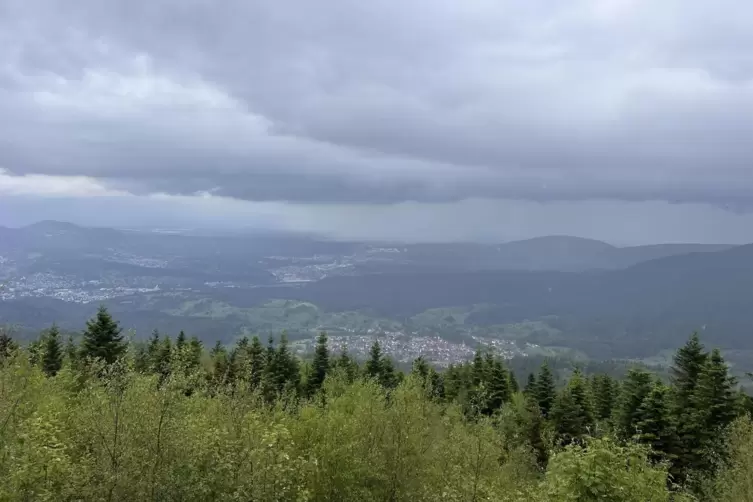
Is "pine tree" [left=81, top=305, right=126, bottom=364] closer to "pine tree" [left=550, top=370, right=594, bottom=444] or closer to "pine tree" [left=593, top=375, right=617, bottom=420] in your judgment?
"pine tree" [left=550, top=370, right=594, bottom=444]

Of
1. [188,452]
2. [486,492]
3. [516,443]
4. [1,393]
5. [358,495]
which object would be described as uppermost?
[1,393]

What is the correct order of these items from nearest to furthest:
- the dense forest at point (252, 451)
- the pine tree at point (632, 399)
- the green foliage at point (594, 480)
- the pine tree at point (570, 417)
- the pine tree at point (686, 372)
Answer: the dense forest at point (252, 451), the green foliage at point (594, 480), the pine tree at point (686, 372), the pine tree at point (632, 399), the pine tree at point (570, 417)

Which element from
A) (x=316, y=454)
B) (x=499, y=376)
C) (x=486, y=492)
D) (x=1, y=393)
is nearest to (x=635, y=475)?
(x=486, y=492)

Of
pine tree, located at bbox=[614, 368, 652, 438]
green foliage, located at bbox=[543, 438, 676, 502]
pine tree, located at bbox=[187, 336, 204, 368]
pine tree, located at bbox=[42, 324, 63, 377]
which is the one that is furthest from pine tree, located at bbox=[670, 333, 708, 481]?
pine tree, located at bbox=[42, 324, 63, 377]

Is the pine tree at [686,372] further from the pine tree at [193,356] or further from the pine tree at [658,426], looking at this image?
the pine tree at [193,356]

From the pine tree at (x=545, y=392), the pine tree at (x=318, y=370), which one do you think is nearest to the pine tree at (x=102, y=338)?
the pine tree at (x=318, y=370)

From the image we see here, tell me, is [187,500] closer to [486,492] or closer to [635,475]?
[486,492]
